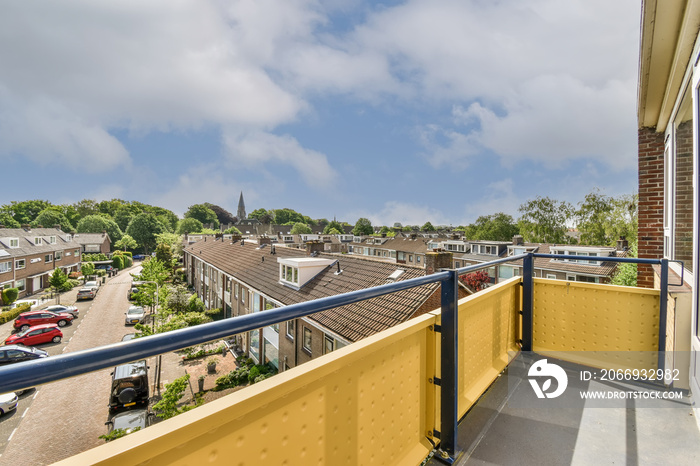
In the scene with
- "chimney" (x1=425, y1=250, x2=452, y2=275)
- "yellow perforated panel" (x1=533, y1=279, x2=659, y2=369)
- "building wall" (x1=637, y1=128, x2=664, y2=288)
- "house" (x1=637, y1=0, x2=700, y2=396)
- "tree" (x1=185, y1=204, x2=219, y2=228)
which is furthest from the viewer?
"tree" (x1=185, y1=204, x2=219, y2=228)

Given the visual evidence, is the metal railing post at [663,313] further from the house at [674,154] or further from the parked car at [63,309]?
the parked car at [63,309]

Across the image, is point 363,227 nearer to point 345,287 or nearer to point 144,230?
point 144,230

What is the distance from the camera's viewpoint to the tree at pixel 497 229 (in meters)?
58.2

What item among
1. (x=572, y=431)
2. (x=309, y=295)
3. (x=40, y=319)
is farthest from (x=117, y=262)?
(x=572, y=431)

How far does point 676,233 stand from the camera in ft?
13.5

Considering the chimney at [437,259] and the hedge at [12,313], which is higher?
the chimney at [437,259]

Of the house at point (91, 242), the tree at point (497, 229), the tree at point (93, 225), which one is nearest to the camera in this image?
the house at point (91, 242)

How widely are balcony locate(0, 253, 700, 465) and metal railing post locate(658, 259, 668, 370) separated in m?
0.02

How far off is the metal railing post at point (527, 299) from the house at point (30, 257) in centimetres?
4145

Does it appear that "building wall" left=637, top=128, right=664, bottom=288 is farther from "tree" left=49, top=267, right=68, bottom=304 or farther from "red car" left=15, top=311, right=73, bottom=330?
"tree" left=49, top=267, right=68, bottom=304

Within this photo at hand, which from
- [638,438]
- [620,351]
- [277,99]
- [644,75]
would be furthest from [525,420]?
[277,99]

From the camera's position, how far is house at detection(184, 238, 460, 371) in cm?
968

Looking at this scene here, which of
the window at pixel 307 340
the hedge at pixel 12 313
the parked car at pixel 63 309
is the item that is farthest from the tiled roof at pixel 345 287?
the hedge at pixel 12 313

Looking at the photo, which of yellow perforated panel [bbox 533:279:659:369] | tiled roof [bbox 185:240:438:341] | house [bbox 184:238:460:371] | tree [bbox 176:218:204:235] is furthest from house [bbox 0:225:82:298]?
tree [bbox 176:218:204:235]
